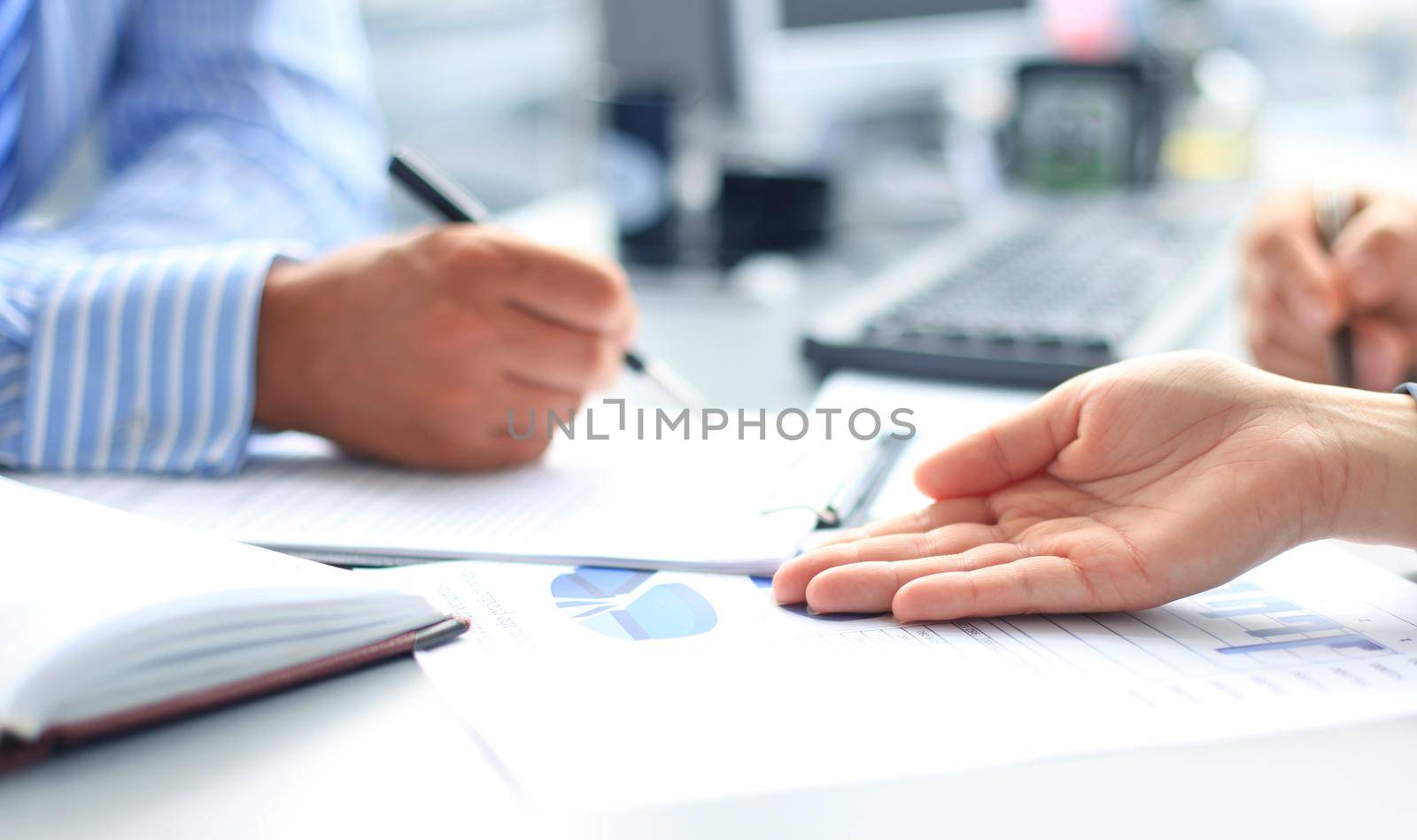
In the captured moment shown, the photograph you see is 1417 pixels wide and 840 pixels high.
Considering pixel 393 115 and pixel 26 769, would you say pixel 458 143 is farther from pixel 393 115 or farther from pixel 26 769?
pixel 26 769

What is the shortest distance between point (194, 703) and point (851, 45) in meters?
1.18

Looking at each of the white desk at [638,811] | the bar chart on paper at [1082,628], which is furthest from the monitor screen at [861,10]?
the white desk at [638,811]

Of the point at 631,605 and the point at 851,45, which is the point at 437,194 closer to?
the point at 631,605

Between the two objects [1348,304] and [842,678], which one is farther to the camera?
[1348,304]

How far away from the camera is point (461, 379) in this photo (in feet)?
2.07

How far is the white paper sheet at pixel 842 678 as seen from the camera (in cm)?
36

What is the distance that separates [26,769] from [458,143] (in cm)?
312

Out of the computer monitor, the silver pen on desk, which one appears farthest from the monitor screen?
the silver pen on desk

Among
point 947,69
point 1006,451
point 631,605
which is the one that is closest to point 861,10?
point 947,69

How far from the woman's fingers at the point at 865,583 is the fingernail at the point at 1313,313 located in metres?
0.46

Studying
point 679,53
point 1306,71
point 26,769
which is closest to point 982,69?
point 679,53

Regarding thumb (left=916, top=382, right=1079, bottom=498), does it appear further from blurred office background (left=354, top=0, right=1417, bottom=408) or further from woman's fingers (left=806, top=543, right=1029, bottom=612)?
blurred office background (left=354, top=0, right=1417, bottom=408)

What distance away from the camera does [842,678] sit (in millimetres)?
411

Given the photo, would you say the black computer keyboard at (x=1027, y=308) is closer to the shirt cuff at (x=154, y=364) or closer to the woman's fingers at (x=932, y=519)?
the woman's fingers at (x=932, y=519)
